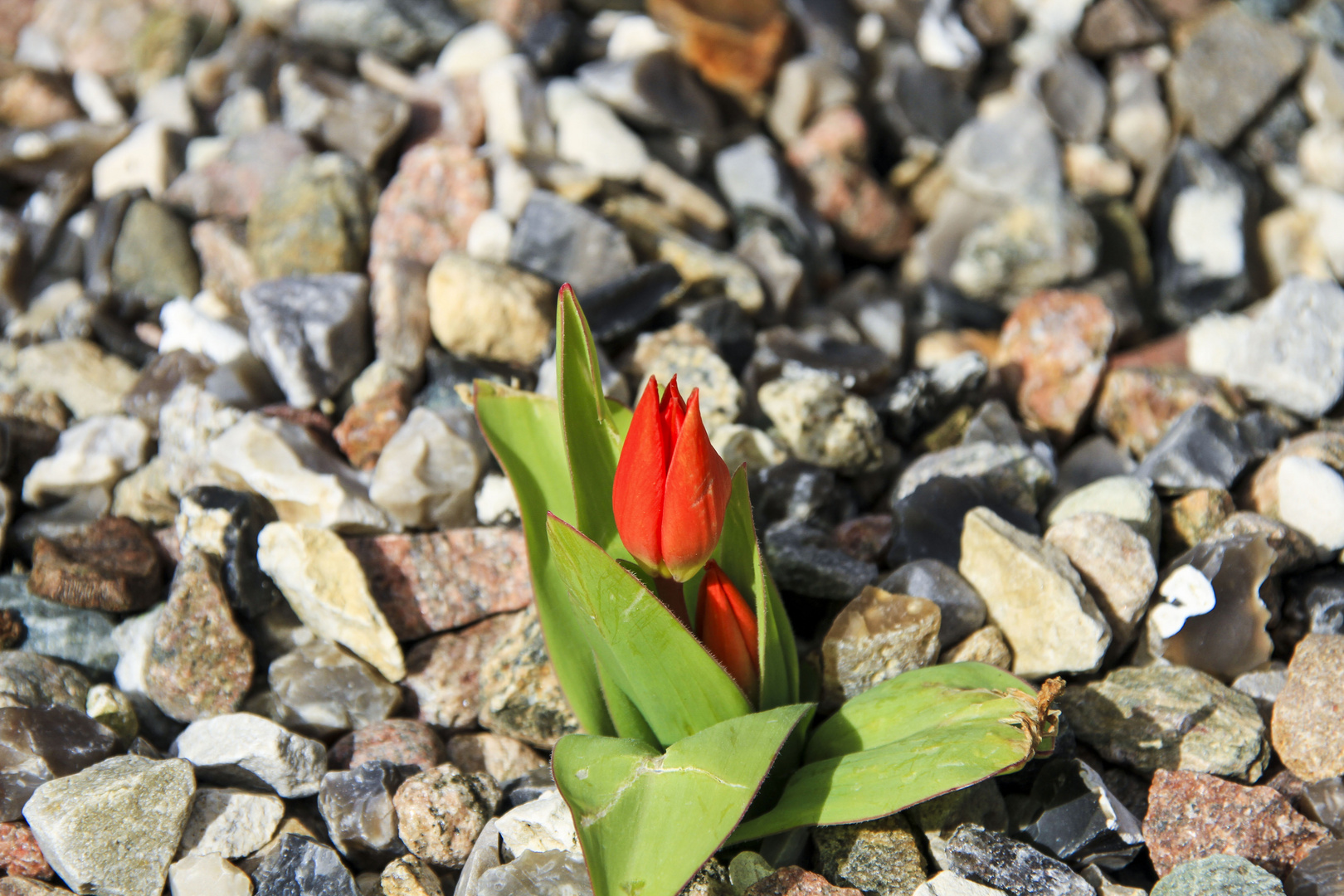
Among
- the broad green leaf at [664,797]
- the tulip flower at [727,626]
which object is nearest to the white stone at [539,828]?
the broad green leaf at [664,797]

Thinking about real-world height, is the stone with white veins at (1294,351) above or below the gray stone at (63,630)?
above

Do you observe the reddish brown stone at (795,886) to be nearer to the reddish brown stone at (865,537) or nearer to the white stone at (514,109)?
the reddish brown stone at (865,537)

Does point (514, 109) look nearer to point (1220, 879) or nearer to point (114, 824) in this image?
point (114, 824)

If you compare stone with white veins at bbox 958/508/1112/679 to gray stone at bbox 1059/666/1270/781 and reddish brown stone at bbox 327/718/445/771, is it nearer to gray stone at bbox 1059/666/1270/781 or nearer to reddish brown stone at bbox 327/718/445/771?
gray stone at bbox 1059/666/1270/781

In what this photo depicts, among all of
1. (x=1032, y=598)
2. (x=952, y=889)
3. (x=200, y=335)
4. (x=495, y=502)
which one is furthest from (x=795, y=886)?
(x=200, y=335)

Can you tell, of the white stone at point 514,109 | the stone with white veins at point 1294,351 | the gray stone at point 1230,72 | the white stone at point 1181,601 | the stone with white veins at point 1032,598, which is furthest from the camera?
the gray stone at point 1230,72

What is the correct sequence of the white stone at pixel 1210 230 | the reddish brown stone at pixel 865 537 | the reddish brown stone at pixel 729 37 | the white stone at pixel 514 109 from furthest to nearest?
the reddish brown stone at pixel 729 37
the white stone at pixel 1210 230
the white stone at pixel 514 109
the reddish brown stone at pixel 865 537

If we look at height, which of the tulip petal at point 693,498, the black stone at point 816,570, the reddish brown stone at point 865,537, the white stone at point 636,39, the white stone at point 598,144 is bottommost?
the reddish brown stone at point 865,537

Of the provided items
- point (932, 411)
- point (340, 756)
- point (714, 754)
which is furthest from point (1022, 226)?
point (340, 756)
